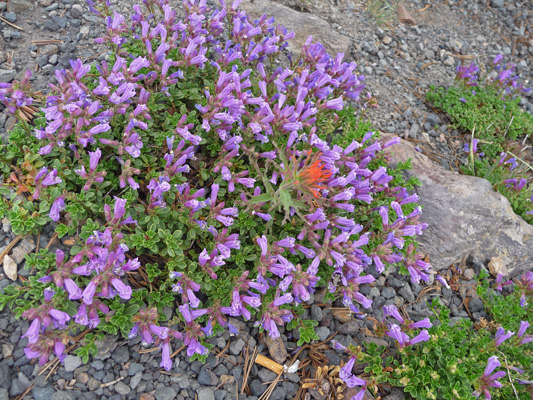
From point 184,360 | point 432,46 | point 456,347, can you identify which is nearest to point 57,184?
point 184,360

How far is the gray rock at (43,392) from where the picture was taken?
2.94 meters

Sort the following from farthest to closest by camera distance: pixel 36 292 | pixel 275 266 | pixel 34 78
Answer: pixel 34 78 → pixel 275 266 → pixel 36 292

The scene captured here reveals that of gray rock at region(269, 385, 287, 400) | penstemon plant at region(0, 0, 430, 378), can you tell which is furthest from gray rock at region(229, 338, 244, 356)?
gray rock at region(269, 385, 287, 400)

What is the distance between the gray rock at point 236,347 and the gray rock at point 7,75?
11.3ft

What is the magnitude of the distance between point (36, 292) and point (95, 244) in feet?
1.70

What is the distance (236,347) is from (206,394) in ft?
1.44

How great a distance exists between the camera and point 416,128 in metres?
5.77

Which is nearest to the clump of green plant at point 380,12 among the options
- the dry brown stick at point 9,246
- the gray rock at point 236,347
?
the gray rock at point 236,347

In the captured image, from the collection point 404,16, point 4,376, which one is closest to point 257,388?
point 4,376

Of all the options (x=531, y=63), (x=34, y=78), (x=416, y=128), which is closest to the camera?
(x=34, y=78)

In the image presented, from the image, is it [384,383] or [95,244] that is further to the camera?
[384,383]

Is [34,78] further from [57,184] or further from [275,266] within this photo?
[275,266]

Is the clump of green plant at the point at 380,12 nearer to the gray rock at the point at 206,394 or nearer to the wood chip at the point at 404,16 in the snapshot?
the wood chip at the point at 404,16

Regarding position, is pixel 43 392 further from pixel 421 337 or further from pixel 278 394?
pixel 421 337
